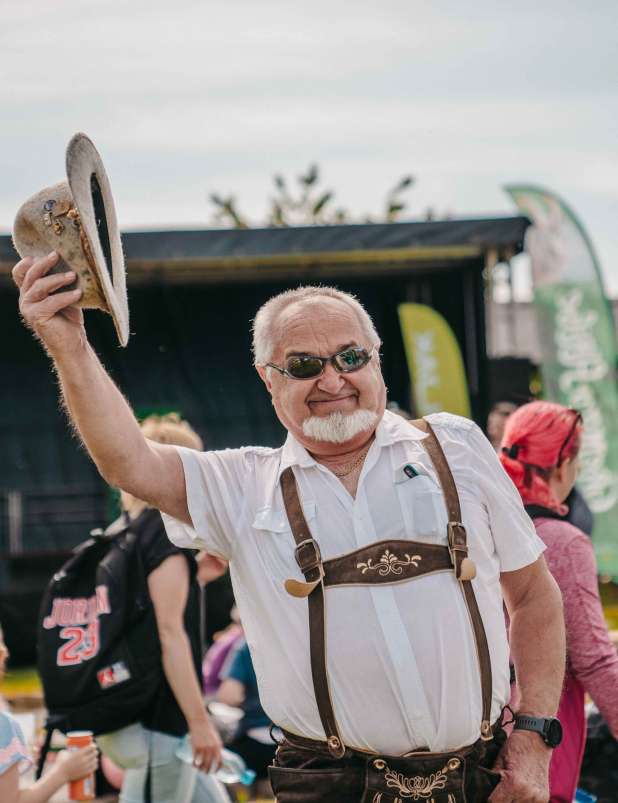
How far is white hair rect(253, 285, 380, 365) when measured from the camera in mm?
2883

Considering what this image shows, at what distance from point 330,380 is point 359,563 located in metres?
0.46

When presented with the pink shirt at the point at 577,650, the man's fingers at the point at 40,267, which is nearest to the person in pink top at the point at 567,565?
the pink shirt at the point at 577,650

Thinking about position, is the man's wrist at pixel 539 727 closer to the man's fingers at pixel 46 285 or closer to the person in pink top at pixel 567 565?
the person in pink top at pixel 567 565

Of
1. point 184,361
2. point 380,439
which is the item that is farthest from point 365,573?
point 184,361

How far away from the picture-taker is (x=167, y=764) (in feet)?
13.8

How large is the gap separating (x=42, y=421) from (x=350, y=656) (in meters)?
10.4

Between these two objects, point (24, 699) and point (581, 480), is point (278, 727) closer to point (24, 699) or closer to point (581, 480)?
point (24, 699)

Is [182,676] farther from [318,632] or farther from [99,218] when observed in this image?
[99,218]

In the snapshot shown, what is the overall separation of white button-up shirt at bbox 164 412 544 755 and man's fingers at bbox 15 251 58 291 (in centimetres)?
58

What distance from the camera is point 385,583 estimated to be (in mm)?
2547

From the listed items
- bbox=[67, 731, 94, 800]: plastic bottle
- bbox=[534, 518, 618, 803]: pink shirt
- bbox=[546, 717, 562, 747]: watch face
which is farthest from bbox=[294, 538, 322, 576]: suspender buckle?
bbox=[67, 731, 94, 800]: plastic bottle

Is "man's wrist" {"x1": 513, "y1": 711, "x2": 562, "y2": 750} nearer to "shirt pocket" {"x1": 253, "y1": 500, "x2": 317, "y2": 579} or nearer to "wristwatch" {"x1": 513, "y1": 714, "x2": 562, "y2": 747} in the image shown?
"wristwatch" {"x1": 513, "y1": 714, "x2": 562, "y2": 747}

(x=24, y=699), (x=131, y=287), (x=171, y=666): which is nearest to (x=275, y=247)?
(x=131, y=287)

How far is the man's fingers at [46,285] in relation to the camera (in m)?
2.41
